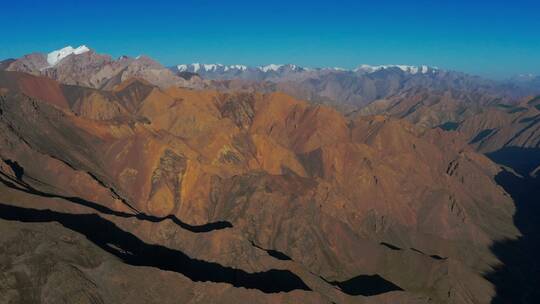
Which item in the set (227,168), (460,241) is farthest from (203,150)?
(460,241)

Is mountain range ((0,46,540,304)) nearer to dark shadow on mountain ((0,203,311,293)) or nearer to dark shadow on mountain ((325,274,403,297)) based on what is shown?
dark shadow on mountain ((0,203,311,293))

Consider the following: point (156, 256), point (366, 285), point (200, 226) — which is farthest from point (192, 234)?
point (366, 285)

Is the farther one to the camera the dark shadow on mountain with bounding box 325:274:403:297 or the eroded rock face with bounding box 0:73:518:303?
the dark shadow on mountain with bounding box 325:274:403:297

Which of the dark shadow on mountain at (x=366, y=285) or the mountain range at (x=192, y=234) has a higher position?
the mountain range at (x=192, y=234)

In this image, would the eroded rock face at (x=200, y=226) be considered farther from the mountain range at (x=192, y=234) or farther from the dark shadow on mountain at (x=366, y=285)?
the dark shadow on mountain at (x=366, y=285)

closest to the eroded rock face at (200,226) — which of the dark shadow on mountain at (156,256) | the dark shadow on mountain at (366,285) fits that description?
the dark shadow on mountain at (156,256)

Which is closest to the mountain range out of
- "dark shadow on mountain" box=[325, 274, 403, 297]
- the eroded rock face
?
the eroded rock face
